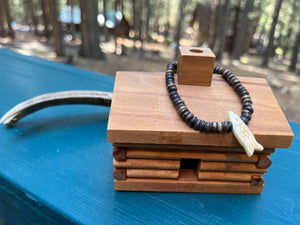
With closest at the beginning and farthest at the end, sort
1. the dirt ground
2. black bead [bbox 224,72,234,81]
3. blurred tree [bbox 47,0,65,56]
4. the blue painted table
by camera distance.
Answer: the blue painted table
black bead [bbox 224,72,234,81]
the dirt ground
blurred tree [bbox 47,0,65,56]

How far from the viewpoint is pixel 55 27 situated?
5363 millimetres

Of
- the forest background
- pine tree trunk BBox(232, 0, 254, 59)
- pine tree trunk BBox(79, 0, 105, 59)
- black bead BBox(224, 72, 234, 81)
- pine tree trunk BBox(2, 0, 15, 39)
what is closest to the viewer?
black bead BBox(224, 72, 234, 81)

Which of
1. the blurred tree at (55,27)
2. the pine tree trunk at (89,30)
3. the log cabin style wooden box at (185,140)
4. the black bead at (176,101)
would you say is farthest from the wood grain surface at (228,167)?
the blurred tree at (55,27)

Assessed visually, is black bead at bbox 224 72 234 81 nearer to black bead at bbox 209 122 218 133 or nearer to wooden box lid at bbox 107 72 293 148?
wooden box lid at bbox 107 72 293 148

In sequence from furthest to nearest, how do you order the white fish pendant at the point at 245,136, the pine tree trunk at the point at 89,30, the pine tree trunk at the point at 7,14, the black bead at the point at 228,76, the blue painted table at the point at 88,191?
the pine tree trunk at the point at 7,14
the pine tree trunk at the point at 89,30
the black bead at the point at 228,76
the blue painted table at the point at 88,191
the white fish pendant at the point at 245,136

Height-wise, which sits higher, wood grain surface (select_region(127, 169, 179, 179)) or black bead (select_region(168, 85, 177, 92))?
black bead (select_region(168, 85, 177, 92))

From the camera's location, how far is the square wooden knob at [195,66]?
81cm

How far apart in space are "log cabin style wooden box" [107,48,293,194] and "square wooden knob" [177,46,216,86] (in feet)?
0.09

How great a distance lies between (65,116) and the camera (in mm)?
1247

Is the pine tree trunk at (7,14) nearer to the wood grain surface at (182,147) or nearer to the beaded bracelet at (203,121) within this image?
the beaded bracelet at (203,121)

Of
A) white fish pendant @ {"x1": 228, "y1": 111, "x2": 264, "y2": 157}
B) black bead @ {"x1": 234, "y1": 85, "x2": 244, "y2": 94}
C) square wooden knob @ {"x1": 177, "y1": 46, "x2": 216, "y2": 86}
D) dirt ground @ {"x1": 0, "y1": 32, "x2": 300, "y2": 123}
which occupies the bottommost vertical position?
dirt ground @ {"x1": 0, "y1": 32, "x2": 300, "y2": 123}

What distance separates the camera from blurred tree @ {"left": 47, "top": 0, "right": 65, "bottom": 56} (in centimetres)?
496

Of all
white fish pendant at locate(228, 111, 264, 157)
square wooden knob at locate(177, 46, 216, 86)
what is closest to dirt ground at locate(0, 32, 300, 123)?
square wooden knob at locate(177, 46, 216, 86)

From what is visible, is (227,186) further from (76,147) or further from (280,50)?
(280,50)
